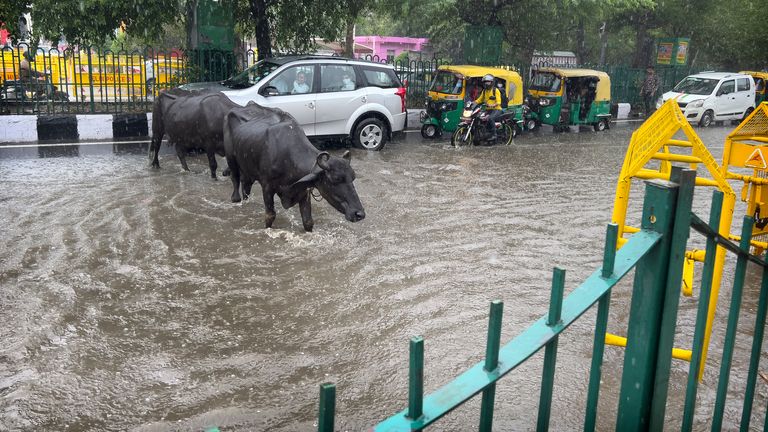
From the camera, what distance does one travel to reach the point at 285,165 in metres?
7.68

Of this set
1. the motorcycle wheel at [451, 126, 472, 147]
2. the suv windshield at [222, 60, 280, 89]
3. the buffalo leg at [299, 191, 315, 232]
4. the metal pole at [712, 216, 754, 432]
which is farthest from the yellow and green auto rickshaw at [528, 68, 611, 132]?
the metal pole at [712, 216, 754, 432]

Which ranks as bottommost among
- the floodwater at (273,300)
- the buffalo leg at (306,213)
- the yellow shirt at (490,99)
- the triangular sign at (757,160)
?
the floodwater at (273,300)

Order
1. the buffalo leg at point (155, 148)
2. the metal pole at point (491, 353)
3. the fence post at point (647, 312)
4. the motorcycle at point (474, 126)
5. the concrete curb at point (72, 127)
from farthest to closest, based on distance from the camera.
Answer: the motorcycle at point (474, 126) → the concrete curb at point (72, 127) → the buffalo leg at point (155, 148) → the fence post at point (647, 312) → the metal pole at point (491, 353)

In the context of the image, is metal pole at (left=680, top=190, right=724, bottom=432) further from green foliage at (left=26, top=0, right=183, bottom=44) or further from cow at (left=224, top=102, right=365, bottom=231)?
green foliage at (left=26, top=0, right=183, bottom=44)

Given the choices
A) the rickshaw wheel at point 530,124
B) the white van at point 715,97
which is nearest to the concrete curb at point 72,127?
the rickshaw wheel at point 530,124

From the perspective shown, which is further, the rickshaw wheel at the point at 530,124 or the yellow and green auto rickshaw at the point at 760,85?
the yellow and green auto rickshaw at the point at 760,85

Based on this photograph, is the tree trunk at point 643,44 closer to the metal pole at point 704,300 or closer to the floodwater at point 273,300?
the floodwater at point 273,300

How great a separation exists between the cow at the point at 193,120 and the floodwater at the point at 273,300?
1.67 feet

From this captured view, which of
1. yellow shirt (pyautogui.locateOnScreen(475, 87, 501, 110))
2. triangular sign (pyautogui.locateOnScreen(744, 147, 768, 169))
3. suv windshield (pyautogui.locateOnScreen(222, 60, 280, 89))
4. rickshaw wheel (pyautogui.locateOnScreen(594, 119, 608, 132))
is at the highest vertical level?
suv windshield (pyautogui.locateOnScreen(222, 60, 280, 89))

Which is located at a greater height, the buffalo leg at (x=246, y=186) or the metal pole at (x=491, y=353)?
the metal pole at (x=491, y=353)

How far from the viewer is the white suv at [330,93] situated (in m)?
12.3

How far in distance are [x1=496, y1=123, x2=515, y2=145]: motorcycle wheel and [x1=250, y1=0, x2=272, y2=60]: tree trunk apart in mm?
5872

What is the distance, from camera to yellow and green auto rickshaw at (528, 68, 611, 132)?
17.9 meters

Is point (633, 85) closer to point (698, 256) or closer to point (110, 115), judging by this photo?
point (110, 115)
